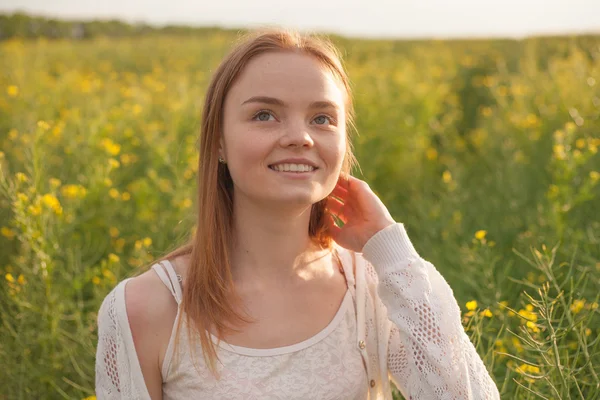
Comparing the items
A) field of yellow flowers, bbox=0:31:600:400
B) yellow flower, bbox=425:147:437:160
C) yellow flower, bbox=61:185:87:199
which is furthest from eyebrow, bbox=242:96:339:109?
yellow flower, bbox=425:147:437:160

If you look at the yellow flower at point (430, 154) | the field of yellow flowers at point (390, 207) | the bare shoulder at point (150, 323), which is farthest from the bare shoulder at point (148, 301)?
the yellow flower at point (430, 154)

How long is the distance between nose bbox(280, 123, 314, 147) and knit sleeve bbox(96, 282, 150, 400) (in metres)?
0.51

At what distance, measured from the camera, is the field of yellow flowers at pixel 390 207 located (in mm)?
2166

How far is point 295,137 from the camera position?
1.49 meters

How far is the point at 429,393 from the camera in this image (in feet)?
4.94

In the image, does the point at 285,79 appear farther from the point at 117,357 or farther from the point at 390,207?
the point at 390,207

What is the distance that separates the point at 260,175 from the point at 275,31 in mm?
366

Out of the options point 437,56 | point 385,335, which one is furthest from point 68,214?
point 437,56

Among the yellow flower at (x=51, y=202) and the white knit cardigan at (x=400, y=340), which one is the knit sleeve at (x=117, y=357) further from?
the yellow flower at (x=51, y=202)

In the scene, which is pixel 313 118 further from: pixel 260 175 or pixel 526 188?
pixel 526 188

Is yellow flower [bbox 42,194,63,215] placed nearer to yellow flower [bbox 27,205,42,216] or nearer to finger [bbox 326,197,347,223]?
yellow flower [bbox 27,205,42,216]

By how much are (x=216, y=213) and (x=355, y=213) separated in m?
0.36

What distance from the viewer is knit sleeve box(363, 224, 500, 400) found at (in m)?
1.49

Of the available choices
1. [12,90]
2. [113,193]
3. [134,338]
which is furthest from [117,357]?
[12,90]
